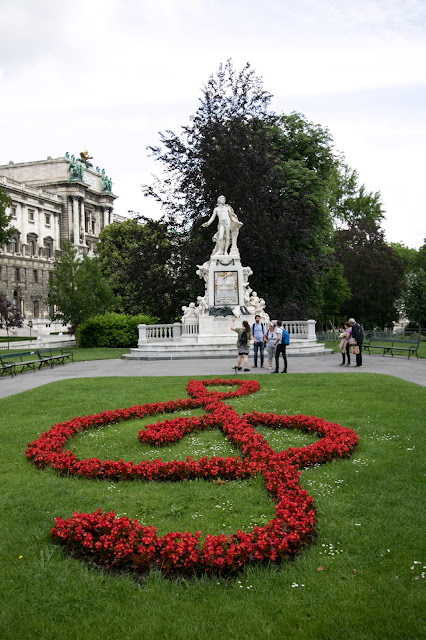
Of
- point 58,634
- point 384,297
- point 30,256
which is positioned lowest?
point 58,634

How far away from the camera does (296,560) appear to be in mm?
4367

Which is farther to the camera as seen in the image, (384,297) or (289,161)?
(384,297)

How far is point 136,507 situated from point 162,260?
2988cm

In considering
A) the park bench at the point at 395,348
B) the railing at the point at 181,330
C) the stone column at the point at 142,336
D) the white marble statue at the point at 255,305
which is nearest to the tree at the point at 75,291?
the railing at the point at 181,330

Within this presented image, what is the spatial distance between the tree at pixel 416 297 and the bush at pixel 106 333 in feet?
83.1

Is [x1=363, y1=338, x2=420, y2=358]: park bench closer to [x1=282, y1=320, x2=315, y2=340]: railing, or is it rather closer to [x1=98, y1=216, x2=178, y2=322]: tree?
[x1=282, y1=320, x2=315, y2=340]: railing

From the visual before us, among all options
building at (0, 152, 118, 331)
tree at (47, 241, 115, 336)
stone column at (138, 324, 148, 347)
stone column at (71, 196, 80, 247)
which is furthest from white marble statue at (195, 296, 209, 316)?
stone column at (71, 196, 80, 247)

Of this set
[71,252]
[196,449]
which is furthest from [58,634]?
[71,252]

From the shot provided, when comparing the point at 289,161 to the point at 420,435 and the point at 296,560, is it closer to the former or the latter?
the point at 420,435

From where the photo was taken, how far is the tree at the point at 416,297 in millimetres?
46812

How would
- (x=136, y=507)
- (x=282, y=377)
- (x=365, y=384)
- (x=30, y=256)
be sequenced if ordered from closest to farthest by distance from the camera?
(x=136, y=507), (x=365, y=384), (x=282, y=377), (x=30, y=256)

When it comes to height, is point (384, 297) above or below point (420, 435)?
above

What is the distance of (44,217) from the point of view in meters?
83.6

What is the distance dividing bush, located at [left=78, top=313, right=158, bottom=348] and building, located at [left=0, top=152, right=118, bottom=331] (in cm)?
3359
